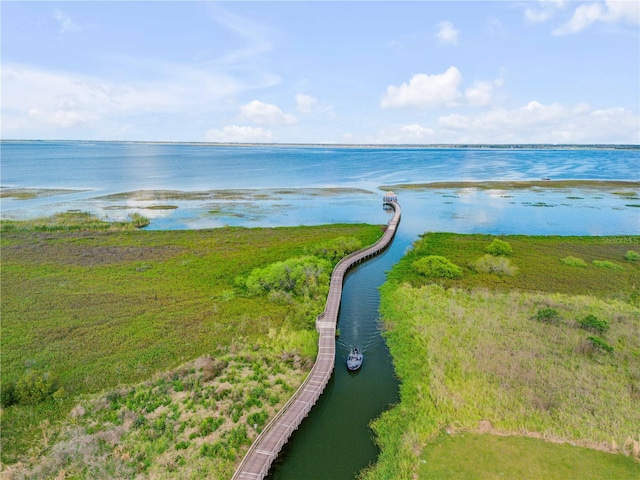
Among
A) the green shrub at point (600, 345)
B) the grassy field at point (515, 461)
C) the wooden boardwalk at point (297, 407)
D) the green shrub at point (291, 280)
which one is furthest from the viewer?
the green shrub at point (291, 280)

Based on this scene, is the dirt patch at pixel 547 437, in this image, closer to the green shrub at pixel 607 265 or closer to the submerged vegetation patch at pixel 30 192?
the green shrub at pixel 607 265

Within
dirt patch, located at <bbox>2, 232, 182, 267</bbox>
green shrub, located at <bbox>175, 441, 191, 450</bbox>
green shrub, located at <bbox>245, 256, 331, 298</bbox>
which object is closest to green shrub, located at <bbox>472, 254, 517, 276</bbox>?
green shrub, located at <bbox>245, 256, 331, 298</bbox>

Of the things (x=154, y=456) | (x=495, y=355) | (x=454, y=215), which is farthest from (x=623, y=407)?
(x=454, y=215)

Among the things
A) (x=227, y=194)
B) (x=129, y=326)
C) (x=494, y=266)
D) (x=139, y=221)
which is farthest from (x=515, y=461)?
(x=227, y=194)

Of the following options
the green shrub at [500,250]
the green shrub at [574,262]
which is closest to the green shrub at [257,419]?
the green shrub at [500,250]

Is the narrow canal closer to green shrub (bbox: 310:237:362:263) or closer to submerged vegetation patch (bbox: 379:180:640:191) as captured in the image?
green shrub (bbox: 310:237:362:263)

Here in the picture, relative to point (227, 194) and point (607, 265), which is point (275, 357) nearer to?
point (607, 265)
